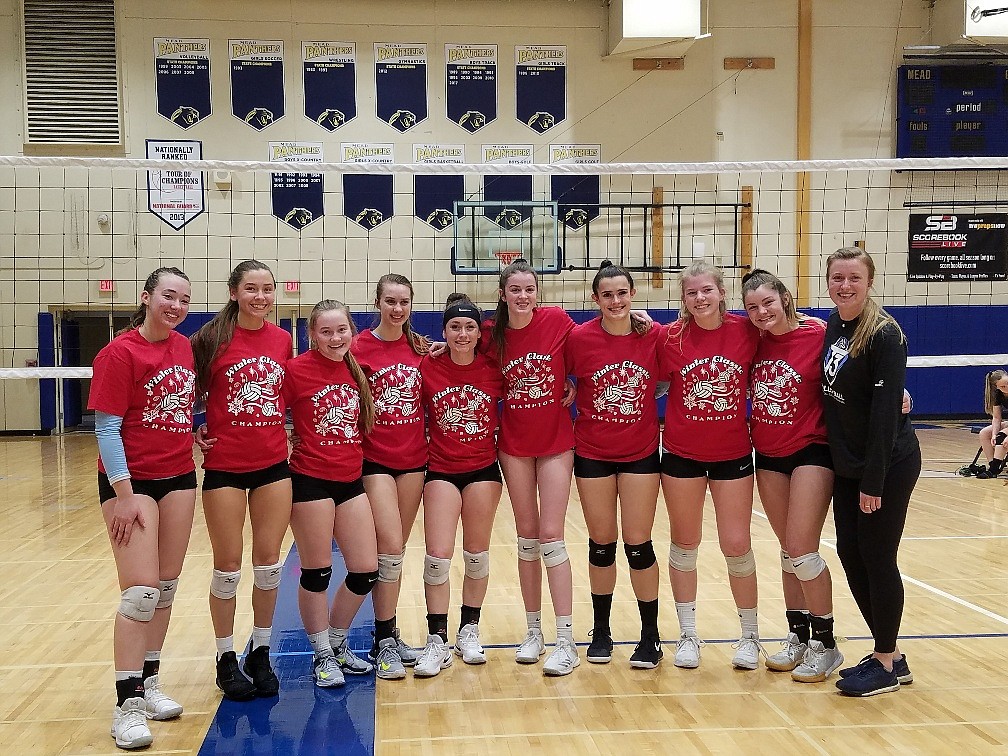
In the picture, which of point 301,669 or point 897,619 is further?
point 301,669

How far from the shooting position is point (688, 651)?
3.86m

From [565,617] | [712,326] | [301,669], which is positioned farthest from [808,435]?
[301,669]

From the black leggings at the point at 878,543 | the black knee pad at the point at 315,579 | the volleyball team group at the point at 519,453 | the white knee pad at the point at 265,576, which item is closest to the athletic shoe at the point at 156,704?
the volleyball team group at the point at 519,453

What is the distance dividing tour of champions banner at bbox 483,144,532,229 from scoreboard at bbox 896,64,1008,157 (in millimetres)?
5858

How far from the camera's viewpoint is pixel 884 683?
3557 mm

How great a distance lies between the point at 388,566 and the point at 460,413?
712 millimetres

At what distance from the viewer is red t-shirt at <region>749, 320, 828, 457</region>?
3662mm

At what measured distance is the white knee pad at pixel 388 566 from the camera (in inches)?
150

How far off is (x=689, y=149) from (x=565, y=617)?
1159cm

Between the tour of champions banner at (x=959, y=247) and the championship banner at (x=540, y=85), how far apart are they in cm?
581

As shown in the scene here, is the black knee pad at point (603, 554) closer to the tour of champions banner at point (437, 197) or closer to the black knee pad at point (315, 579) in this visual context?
the black knee pad at point (315, 579)

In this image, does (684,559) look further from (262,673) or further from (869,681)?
(262,673)

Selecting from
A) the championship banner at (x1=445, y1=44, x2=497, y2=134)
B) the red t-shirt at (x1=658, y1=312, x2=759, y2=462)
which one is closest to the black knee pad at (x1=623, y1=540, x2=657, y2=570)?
the red t-shirt at (x1=658, y1=312, x2=759, y2=462)

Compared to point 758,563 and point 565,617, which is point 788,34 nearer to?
point 758,563
